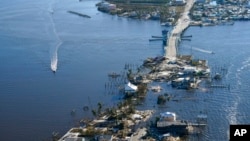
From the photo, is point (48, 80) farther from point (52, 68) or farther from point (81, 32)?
point (81, 32)

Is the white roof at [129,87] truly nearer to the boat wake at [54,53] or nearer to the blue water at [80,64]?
the blue water at [80,64]

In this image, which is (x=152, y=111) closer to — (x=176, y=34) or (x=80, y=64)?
(x=80, y=64)

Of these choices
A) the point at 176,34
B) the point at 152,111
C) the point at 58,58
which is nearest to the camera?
the point at 152,111

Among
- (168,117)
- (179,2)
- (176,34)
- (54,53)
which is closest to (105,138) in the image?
(168,117)

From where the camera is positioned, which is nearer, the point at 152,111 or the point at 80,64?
the point at 152,111

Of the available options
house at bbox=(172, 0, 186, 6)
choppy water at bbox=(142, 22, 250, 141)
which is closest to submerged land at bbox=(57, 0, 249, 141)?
choppy water at bbox=(142, 22, 250, 141)

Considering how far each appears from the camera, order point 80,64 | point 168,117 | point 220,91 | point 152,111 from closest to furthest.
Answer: point 168,117 → point 152,111 → point 220,91 → point 80,64
